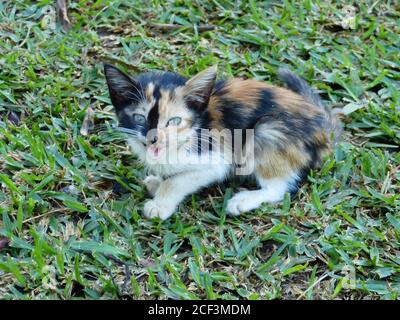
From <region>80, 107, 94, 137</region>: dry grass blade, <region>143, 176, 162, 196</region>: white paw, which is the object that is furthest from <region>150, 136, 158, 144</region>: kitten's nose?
<region>80, 107, 94, 137</region>: dry grass blade

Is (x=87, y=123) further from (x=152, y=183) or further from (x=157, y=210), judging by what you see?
(x=157, y=210)

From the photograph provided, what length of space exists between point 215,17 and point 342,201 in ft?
7.82

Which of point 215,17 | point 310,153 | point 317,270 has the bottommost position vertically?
point 317,270

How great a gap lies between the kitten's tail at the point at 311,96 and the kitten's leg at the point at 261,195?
590mm

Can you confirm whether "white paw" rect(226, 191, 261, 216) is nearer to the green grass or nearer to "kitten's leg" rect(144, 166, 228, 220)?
the green grass

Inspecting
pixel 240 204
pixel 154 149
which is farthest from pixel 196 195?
pixel 154 149

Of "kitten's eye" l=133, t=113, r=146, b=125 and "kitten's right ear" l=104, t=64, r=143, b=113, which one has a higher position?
"kitten's right ear" l=104, t=64, r=143, b=113

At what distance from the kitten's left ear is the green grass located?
28.0 inches

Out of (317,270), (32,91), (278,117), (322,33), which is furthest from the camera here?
(322,33)

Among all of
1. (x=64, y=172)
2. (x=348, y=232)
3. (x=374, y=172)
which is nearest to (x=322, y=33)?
(x=374, y=172)

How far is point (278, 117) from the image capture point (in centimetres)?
451

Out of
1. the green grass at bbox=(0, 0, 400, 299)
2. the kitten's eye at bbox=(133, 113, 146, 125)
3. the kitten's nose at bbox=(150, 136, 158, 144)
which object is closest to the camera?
the green grass at bbox=(0, 0, 400, 299)

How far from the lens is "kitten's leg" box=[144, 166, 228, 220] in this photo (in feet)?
14.3
